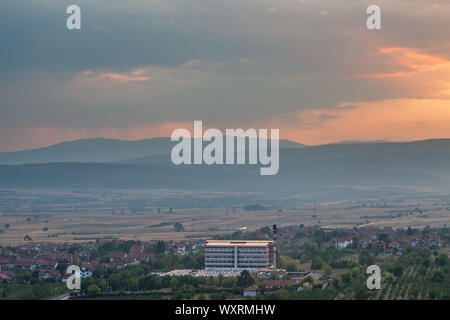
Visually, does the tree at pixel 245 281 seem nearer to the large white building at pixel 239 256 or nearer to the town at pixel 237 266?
the town at pixel 237 266

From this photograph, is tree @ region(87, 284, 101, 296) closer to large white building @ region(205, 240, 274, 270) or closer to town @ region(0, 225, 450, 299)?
town @ region(0, 225, 450, 299)

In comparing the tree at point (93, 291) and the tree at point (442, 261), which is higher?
the tree at point (442, 261)

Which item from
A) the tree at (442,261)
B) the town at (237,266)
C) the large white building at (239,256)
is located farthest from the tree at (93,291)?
the tree at (442,261)

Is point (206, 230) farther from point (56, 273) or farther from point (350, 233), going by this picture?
point (56, 273)

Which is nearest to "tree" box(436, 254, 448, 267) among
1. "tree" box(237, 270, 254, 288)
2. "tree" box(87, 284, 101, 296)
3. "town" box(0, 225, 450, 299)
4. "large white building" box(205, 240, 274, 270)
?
"town" box(0, 225, 450, 299)

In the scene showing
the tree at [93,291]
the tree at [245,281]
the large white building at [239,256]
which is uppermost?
the large white building at [239,256]

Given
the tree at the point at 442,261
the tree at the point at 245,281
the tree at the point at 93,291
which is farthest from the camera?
the tree at the point at 442,261

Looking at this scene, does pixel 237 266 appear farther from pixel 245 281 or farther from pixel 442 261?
pixel 442 261

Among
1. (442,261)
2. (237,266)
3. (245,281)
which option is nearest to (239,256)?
(237,266)

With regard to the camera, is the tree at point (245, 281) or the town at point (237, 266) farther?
the tree at point (245, 281)
